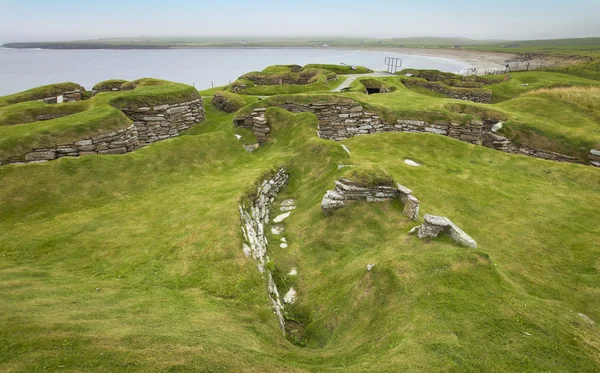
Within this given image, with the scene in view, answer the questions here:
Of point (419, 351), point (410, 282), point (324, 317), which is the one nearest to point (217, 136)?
point (324, 317)

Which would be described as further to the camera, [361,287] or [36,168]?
[36,168]

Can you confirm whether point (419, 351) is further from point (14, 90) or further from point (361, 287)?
point (14, 90)

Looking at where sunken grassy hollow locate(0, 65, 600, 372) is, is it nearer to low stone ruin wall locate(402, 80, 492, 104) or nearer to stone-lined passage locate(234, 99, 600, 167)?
stone-lined passage locate(234, 99, 600, 167)

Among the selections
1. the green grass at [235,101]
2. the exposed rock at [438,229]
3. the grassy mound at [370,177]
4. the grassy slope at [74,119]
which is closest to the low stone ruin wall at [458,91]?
the green grass at [235,101]

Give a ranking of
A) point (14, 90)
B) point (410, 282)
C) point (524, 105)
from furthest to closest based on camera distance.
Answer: point (14, 90) < point (524, 105) < point (410, 282)

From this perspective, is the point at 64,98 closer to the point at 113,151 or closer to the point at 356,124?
the point at 113,151

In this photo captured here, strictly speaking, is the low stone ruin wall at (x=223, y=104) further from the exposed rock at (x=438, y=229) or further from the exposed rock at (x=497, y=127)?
the exposed rock at (x=438, y=229)

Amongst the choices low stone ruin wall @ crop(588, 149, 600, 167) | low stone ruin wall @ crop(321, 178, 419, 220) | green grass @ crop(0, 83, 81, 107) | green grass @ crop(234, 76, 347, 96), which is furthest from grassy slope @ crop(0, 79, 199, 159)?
low stone ruin wall @ crop(588, 149, 600, 167)

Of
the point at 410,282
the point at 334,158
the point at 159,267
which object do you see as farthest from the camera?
the point at 334,158
